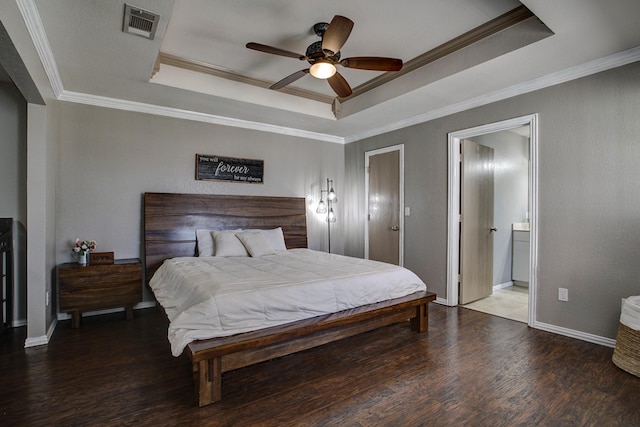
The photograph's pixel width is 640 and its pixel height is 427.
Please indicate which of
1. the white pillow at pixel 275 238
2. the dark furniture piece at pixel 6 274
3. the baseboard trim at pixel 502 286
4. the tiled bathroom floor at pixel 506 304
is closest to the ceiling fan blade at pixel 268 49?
the white pillow at pixel 275 238

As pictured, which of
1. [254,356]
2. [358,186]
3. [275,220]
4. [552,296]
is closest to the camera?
[254,356]

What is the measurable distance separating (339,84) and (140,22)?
1642 millimetres

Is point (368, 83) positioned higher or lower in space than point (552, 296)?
higher

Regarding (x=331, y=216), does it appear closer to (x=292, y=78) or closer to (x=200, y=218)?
(x=200, y=218)

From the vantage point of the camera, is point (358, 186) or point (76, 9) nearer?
point (76, 9)

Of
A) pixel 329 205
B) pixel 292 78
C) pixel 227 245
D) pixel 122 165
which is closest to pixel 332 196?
pixel 329 205

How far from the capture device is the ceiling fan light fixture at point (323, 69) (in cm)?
269

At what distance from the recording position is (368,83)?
13.4ft

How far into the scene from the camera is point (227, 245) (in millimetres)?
4062

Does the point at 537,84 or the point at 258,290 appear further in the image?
the point at 537,84

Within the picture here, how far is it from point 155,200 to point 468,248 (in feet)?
12.9

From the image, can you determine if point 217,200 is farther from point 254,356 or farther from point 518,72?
point 518,72

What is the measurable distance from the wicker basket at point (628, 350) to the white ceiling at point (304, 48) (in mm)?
2195

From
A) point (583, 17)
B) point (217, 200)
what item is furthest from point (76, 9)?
point (583, 17)
